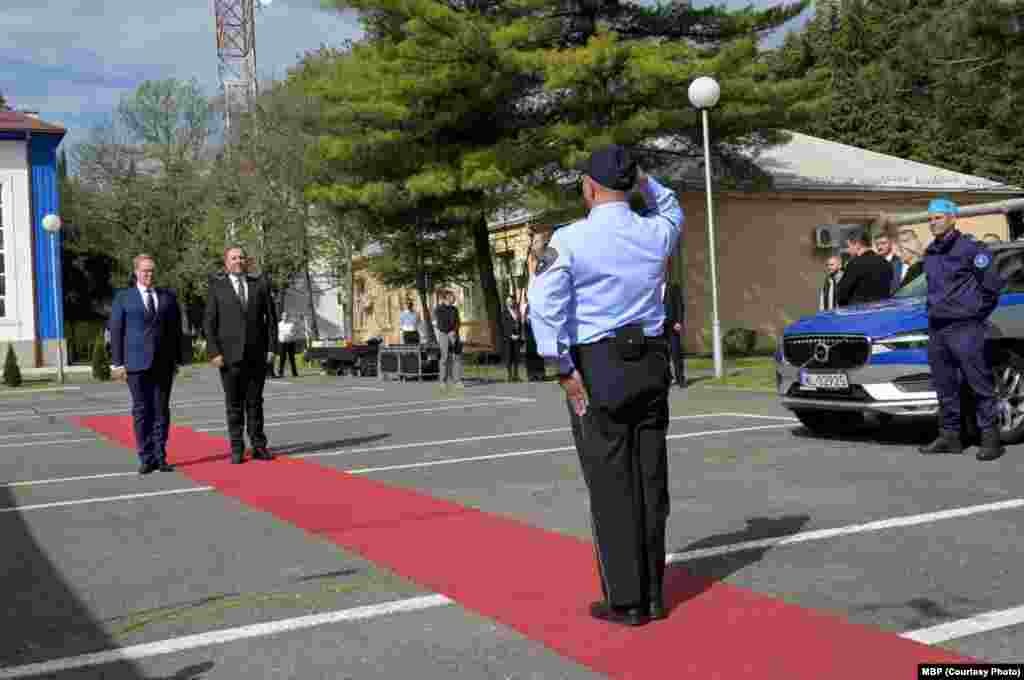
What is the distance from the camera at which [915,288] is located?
976 centimetres

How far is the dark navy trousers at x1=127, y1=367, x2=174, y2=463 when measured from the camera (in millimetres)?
9508

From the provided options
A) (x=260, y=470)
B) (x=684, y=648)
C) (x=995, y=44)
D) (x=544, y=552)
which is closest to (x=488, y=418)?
(x=260, y=470)

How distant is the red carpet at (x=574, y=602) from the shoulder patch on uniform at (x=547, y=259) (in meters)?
1.38

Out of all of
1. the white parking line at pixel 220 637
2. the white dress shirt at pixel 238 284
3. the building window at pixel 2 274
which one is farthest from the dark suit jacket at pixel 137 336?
the building window at pixel 2 274

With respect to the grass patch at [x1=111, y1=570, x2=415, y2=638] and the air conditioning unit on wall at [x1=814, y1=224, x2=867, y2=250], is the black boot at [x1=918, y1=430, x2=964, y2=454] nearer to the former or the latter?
the grass patch at [x1=111, y1=570, x2=415, y2=638]

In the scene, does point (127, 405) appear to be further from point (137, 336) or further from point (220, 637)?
point (220, 637)

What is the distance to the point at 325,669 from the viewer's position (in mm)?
3820

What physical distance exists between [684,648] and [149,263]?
7121 millimetres

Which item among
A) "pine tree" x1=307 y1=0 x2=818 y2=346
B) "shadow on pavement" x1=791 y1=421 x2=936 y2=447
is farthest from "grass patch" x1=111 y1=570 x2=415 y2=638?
"pine tree" x1=307 y1=0 x2=818 y2=346

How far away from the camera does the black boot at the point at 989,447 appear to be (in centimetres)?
793

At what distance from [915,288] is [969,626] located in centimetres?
626

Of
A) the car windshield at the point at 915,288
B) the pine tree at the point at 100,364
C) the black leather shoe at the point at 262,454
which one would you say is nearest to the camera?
the car windshield at the point at 915,288

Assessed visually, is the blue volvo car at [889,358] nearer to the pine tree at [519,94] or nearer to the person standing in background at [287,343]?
the pine tree at [519,94]

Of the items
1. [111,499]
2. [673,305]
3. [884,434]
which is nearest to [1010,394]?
[884,434]
